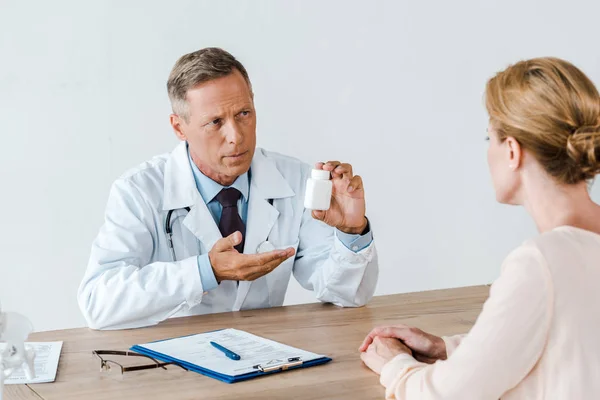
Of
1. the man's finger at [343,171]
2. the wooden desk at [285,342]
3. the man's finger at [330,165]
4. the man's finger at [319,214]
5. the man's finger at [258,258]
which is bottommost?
the wooden desk at [285,342]

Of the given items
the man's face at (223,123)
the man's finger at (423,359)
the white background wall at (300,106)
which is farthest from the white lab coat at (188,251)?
the white background wall at (300,106)

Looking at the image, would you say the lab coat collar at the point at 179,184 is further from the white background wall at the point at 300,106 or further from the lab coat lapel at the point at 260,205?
the white background wall at the point at 300,106

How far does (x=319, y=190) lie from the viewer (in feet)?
7.39

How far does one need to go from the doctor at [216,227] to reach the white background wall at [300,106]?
1.02 m

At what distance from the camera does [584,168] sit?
1358mm

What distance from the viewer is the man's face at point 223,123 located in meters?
2.58

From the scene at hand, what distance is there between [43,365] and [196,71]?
1156 millimetres

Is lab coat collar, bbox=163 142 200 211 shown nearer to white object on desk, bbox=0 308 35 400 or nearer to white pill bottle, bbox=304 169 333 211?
white pill bottle, bbox=304 169 333 211

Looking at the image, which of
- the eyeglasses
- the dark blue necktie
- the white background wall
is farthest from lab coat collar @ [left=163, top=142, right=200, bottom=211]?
the white background wall

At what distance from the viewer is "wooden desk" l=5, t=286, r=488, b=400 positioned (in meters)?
1.59

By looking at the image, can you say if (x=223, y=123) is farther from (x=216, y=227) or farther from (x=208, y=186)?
(x=216, y=227)

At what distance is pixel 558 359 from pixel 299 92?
9.06 feet

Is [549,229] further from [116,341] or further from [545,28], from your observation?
[545,28]

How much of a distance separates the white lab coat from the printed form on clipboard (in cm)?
29
